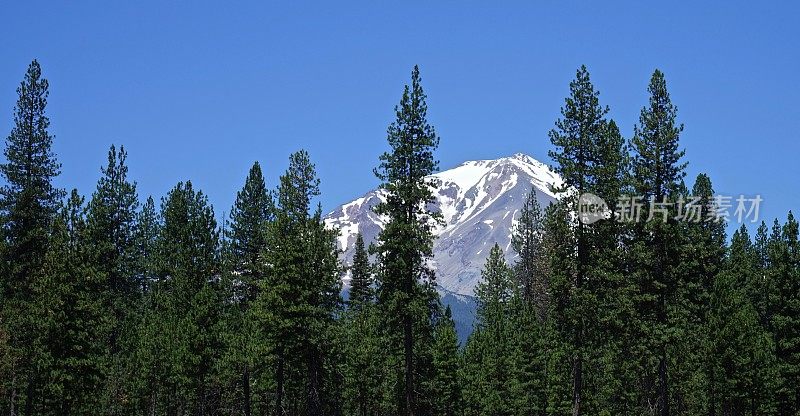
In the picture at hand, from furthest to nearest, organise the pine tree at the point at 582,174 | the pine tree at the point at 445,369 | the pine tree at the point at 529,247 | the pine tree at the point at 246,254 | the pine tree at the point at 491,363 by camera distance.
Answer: the pine tree at the point at 529,247 → the pine tree at the point at 491,363 → the pine tree at the point at 445,369 → the pine tree at the point at 246,254 → the pine tree at the point at 582,174

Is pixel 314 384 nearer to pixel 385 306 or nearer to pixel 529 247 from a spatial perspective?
pixel 385 306

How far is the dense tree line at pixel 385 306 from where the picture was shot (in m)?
37.4

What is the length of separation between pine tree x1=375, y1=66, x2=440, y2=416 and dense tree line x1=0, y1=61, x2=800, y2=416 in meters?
0.11

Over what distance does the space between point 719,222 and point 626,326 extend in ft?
104

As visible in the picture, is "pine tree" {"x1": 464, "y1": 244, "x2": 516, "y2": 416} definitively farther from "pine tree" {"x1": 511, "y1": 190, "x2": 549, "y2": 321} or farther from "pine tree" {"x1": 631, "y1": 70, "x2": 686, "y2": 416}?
"pine tree" {"x1": 631, "y1": 70, "x2": 686, "y2": 416}

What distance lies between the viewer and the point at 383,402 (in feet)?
202

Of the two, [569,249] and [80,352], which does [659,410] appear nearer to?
[569,249]

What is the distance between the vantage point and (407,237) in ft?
125

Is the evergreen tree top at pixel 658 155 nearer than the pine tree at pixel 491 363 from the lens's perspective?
Yes

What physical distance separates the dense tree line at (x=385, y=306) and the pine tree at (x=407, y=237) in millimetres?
106

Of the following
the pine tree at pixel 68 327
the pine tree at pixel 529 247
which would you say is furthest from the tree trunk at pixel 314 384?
the pine tree at pixel 529 247

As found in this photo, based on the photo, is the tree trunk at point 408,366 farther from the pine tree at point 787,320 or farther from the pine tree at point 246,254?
the pine tree at point 787,320

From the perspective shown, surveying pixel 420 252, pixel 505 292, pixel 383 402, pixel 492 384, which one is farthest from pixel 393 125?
pixel 505 292

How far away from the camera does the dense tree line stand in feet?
123
